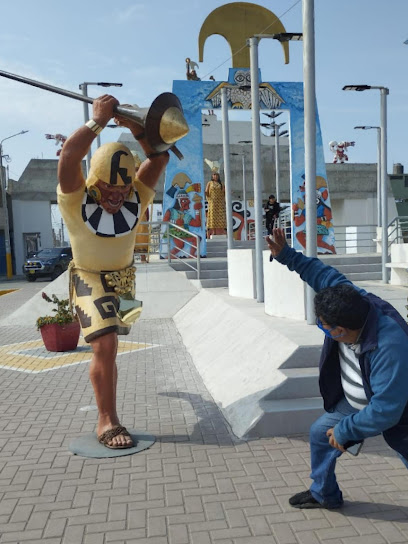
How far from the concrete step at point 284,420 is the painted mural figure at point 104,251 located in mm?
971

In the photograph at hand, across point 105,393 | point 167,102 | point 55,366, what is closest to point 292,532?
point 105,393

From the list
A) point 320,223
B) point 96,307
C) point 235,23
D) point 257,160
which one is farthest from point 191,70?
point 96,307

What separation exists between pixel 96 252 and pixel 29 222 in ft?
85.3

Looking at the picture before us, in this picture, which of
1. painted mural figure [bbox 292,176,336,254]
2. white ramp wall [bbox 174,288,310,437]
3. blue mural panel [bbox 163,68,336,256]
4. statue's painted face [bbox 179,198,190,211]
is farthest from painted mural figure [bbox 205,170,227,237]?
white ramp wall [bbox 174,288,310,437]

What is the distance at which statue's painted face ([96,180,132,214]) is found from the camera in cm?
401

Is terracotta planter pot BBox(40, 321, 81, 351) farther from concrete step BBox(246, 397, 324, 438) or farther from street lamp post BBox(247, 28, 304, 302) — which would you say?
concrete step BBox(246, 397, 324, 438)

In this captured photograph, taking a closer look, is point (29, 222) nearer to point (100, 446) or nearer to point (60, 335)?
point (60, 335)

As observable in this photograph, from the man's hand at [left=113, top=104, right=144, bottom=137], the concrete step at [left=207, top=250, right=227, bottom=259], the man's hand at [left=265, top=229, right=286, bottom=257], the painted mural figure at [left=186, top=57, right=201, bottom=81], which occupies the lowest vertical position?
the concrete step at [left=207, top=250, right=227, bottom=259]

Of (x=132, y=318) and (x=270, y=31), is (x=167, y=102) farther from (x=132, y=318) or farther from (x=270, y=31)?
(x=270, y=31)

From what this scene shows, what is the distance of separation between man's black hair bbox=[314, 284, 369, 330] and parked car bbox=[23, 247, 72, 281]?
852 inches

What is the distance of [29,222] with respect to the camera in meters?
28.6

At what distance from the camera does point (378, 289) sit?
8898 mm

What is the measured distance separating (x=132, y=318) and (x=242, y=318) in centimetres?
271

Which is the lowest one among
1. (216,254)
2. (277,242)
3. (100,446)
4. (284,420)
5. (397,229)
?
(100,446)
